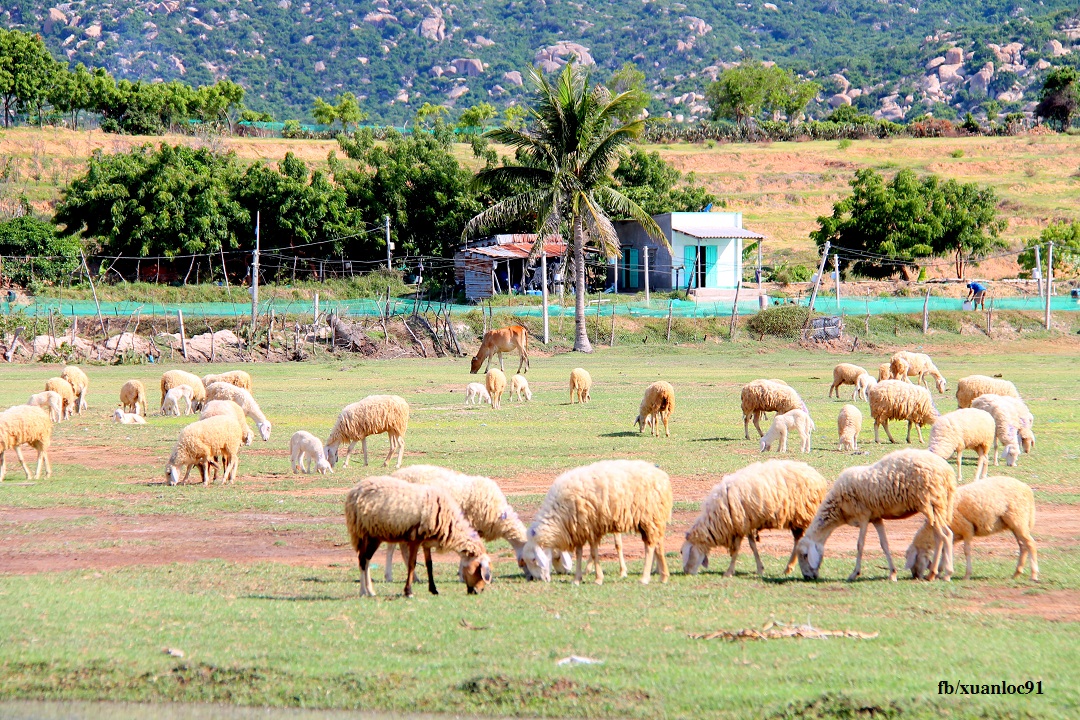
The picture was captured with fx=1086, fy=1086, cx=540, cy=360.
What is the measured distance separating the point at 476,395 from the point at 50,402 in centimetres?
917

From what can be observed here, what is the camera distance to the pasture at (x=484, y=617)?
23.1 ft

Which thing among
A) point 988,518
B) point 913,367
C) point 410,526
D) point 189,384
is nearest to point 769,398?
point 988,518

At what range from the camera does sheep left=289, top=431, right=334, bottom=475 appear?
16016 mm

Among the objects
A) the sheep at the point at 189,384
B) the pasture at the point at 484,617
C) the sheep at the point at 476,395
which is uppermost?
the sheep at the point at 189,384

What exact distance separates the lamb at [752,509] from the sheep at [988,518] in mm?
1072

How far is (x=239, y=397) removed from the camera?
803 inches

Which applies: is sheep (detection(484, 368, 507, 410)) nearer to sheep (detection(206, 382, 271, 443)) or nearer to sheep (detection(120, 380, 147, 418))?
sheep (detection(206, 382, 271, 443))

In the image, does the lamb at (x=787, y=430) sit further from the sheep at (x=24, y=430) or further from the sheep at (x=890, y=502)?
the sheep at (x=24, y=430)

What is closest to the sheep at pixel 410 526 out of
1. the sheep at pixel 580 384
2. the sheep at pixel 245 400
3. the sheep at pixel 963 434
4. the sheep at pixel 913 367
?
the sheep at pixel 963 434

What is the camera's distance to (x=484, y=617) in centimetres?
864

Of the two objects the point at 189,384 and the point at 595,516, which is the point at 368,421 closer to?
the point at 595,516

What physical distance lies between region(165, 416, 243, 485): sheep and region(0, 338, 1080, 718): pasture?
1.39ft

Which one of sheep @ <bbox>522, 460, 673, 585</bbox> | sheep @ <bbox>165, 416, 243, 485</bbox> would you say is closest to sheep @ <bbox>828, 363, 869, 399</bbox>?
sheep @ <bbox>165, 416, 243, 485</bbox>

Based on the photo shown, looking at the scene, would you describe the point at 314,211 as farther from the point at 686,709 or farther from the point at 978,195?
the point at 686,709
